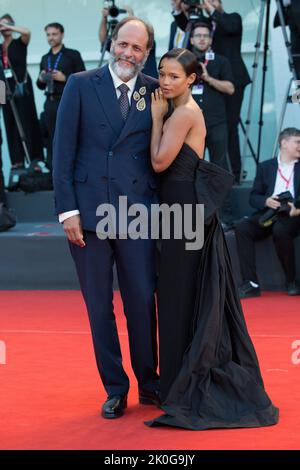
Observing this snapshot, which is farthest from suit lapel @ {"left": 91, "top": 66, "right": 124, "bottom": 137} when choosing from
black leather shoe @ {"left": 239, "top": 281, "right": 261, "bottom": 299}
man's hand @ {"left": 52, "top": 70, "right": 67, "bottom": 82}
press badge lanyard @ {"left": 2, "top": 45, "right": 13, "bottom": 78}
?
press badge lanyard @ {"left": 2, "top": 45, "right": 13, "bottom": 78}

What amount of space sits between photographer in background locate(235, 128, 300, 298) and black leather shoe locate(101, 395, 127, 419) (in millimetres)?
3308

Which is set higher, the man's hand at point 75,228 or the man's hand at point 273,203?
the man's hand at point 75,228

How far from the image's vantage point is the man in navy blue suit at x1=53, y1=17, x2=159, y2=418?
162 inches

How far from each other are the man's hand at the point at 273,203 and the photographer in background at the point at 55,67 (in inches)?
100

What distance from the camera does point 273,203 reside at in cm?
748

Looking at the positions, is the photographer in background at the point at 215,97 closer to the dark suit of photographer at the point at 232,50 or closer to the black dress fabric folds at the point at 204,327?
the dark suit of photographer at the point at 232,50

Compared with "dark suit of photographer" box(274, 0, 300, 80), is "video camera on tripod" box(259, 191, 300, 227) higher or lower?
lower

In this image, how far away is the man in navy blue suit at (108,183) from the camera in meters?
4.12

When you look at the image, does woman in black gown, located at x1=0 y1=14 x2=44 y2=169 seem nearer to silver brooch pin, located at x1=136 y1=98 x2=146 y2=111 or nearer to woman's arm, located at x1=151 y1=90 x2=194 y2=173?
silver brooch pin, located at x1=136 y1=98 x2=146 y2=111

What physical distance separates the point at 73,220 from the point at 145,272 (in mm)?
375

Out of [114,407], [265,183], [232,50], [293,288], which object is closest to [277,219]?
[265,183]

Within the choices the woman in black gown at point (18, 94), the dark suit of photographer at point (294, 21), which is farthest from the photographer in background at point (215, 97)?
the woman in black gown at point (18, 94)

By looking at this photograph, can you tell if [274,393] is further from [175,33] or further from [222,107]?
[175,33]
